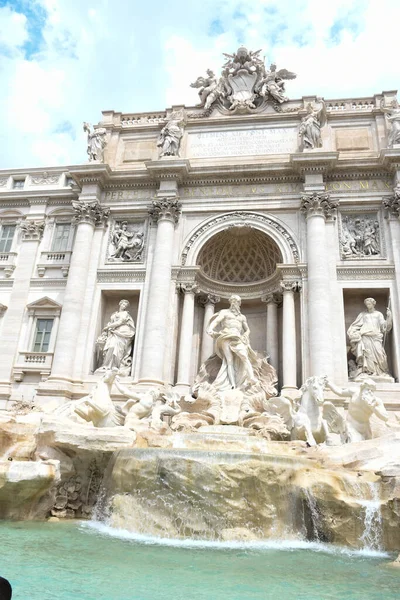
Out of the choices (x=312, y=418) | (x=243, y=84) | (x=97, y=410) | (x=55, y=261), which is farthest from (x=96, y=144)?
(x=312, y=418)

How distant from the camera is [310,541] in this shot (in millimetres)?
8430

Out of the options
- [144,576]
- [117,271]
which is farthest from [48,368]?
[144,576]

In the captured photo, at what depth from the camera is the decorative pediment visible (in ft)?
66.8

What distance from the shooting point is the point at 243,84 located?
75.0ft

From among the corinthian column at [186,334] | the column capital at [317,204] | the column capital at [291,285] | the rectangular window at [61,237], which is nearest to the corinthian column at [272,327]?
the column capital at [291,285]

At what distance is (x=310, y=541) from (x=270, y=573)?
9.08ft

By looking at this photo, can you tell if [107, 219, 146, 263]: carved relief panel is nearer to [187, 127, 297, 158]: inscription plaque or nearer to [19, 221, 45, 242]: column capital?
[19, 221, 45, 242]: column capital

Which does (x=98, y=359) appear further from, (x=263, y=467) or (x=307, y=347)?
(x=263, y=467)

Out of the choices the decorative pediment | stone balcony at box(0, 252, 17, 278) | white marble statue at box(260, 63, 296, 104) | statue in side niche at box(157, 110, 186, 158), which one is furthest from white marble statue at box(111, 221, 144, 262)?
white marble statue at box(260, 63, 296, 104)

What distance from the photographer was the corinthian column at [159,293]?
17859mm

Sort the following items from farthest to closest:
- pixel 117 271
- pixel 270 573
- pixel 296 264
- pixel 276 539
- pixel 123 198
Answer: pixel 123 198 → pixel 117 271 → pixel 296 264 → pixel 276 539 → pixel 270 573

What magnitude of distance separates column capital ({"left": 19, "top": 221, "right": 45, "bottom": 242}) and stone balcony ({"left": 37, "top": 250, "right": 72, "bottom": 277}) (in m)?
1.03

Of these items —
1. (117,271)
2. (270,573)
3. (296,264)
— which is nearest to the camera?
(270,573)

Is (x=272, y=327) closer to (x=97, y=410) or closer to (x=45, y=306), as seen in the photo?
(x=97, y=410)
